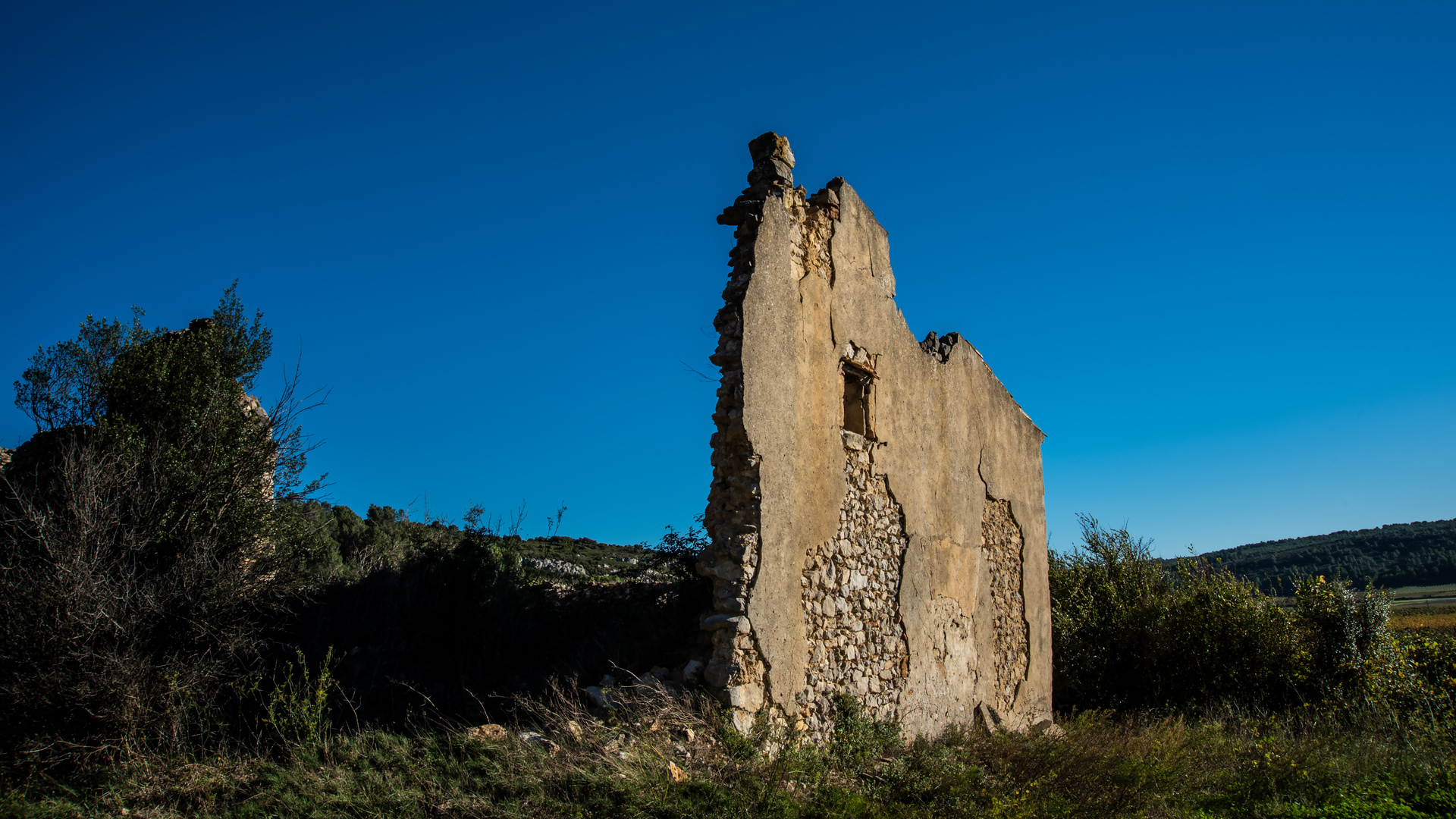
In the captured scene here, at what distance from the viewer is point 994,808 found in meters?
5.21

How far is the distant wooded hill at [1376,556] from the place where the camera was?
39719 mm

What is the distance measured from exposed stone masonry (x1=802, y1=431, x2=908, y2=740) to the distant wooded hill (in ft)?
122

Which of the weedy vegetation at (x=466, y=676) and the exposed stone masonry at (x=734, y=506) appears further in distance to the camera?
the exposed stone masonry at (x=734, y=506)

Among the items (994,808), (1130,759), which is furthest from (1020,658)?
(994,808)

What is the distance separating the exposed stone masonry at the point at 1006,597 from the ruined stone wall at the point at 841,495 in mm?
35

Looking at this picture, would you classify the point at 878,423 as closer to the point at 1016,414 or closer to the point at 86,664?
the point at 1016,414

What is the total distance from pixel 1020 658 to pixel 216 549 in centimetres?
890

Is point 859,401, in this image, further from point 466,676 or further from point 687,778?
point 466,676

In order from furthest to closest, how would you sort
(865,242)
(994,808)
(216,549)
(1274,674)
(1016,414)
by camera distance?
(1274,674) → (1016,414) → (216,549) → (865,242) → (994,808)

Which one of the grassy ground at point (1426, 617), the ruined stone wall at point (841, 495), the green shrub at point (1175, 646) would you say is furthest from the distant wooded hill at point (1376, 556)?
the ruined stone wall at point (841, 495)

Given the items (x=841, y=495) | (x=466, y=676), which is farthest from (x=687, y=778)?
(x=466, y=676)

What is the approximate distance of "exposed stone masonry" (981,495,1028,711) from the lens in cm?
878

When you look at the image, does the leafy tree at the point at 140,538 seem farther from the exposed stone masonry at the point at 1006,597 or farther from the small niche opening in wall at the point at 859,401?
the exposed stone masonry at the point at 1006,597

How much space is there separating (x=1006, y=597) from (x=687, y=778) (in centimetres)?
563
